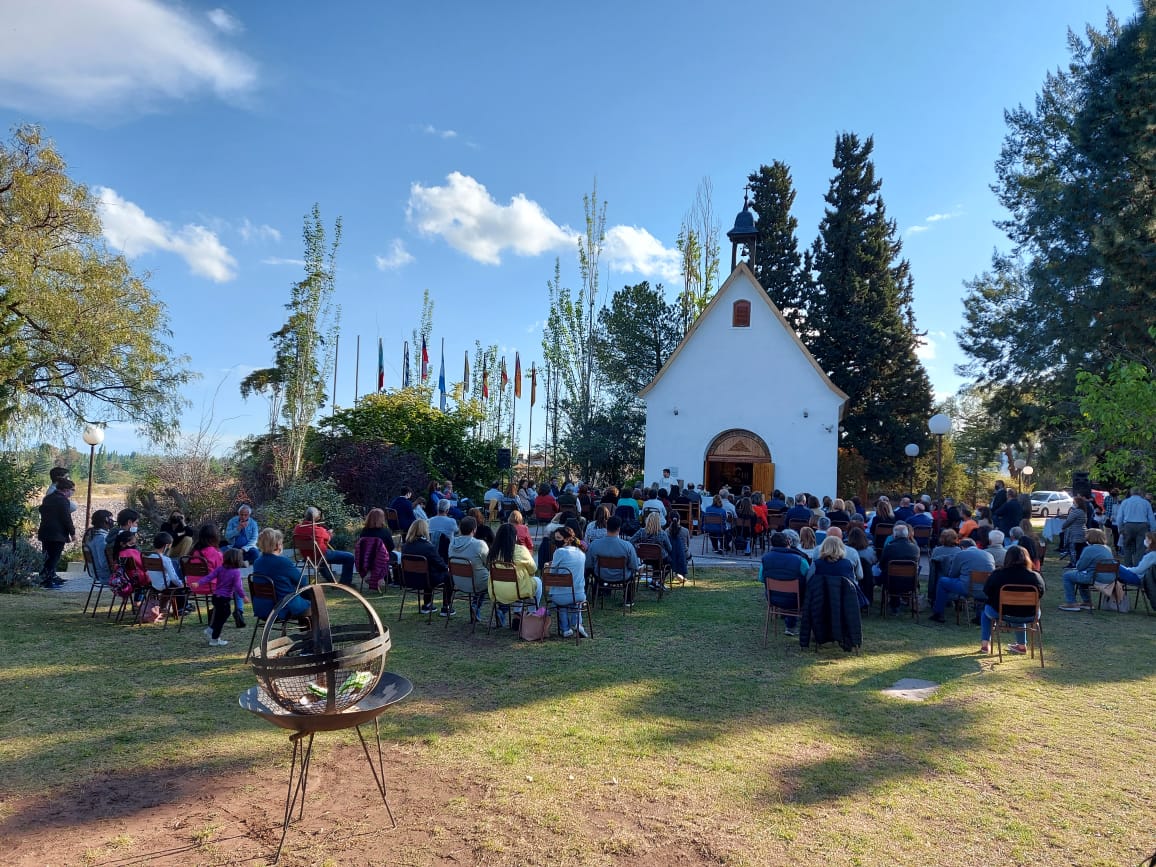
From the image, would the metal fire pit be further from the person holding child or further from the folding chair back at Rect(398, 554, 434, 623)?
the folding chair back at Rect(398, 554, 434, 623)

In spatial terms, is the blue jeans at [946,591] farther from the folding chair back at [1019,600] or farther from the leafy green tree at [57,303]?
the leafy green tree at [57,303]

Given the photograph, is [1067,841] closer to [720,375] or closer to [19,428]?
[720,375]

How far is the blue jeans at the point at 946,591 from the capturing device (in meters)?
9.57

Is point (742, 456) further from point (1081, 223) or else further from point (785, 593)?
point (785, 593)

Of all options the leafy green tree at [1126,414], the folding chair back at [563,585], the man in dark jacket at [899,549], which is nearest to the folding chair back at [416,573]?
the folding chair back at [563,585]

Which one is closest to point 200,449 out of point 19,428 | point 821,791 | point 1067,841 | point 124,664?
point 19,428

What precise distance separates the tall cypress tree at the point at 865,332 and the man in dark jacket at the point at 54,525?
29482 mm

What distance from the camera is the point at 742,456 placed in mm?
23234

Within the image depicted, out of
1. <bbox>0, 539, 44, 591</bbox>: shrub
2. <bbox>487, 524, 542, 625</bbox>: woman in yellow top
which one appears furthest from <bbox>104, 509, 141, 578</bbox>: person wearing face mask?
<bbox>487, 524, 542, 625</bbox>: woman in yellow top

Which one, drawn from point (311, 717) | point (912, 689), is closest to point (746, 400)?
point (912, 689)

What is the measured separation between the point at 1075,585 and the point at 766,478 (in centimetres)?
1204

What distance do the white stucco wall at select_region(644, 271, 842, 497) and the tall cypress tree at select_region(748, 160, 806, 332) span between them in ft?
40.4

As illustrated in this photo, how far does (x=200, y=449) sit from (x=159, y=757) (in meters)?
15.2

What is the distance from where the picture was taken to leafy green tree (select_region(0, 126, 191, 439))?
18156mm
